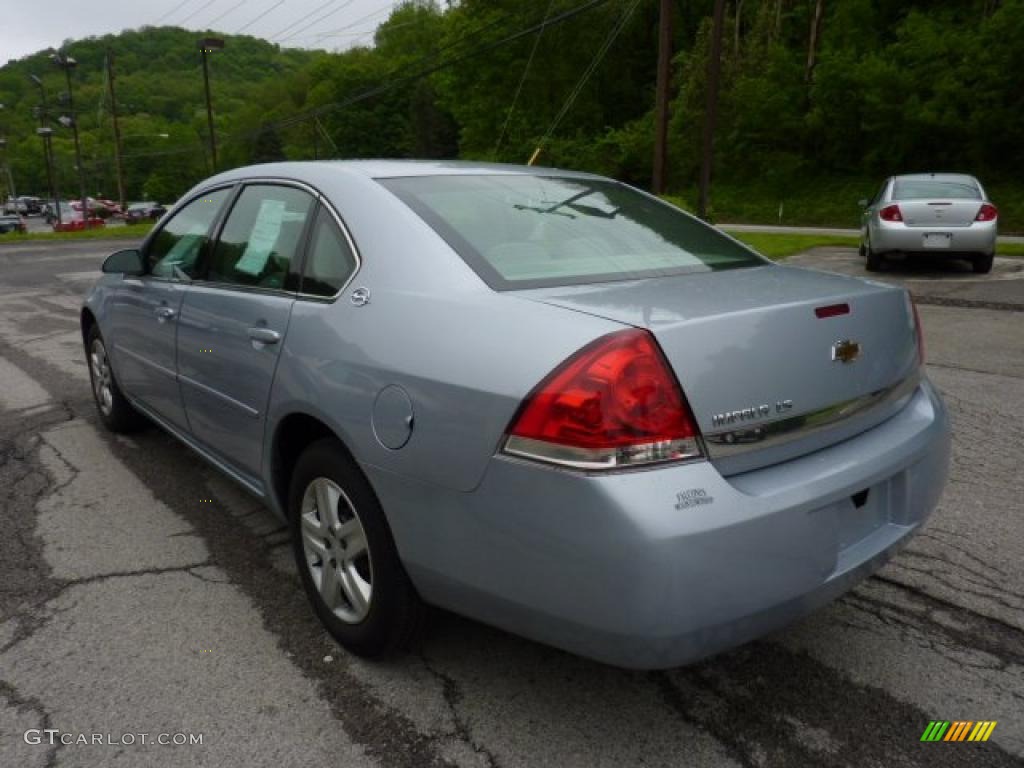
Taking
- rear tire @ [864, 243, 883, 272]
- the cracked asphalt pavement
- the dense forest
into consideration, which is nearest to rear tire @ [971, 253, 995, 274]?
rear tire @ [864, 243, 883, 272]

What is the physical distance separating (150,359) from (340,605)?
77.1 inches

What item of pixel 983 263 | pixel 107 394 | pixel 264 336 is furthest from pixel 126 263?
pixel 983 263

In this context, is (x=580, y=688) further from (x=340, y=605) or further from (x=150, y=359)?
(x=150, y=359)

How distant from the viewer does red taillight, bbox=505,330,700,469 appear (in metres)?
1.83

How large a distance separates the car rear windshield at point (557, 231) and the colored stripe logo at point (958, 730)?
1.47 m

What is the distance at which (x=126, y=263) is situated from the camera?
4.10m

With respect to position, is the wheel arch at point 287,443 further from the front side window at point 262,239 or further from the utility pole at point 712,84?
the utility pole at point 712,84

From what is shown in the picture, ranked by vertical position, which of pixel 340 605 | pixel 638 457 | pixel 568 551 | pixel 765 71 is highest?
pixel 765 71

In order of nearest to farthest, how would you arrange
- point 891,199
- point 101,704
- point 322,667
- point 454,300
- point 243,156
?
point 454,300
point 101,704
point 322,667
point 891,199
point 243,156

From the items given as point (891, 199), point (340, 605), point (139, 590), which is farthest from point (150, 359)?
point (891, 199)

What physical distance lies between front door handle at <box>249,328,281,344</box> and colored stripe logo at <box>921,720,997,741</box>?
7.31ft

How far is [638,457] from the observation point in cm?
183

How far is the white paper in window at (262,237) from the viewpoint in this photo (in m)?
3.03

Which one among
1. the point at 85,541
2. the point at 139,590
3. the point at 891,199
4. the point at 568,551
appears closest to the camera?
the point at 568,551
